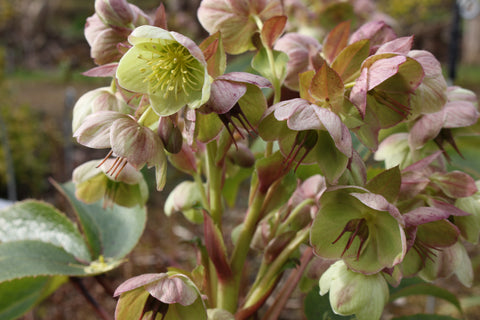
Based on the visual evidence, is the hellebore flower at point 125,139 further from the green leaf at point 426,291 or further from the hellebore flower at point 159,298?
the green leaf at point 426,291

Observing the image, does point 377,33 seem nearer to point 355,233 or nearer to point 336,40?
point 336,40

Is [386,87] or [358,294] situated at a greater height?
[386,87]

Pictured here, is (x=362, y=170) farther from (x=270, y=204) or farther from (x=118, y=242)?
(x=118, y=242)

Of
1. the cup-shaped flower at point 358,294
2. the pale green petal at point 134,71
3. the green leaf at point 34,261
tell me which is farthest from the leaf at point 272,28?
the green leaf at point 34,261

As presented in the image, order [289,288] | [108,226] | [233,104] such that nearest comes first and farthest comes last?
[233,104] < [289,288] < [108,226]

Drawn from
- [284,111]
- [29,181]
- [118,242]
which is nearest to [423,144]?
[284,111]

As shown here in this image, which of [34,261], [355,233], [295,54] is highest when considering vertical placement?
[295,54]

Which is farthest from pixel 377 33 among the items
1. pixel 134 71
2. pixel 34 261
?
pixel 34 261
